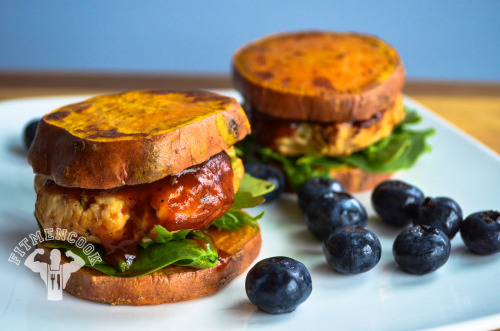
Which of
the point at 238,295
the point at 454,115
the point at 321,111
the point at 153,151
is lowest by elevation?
the point at 454,115

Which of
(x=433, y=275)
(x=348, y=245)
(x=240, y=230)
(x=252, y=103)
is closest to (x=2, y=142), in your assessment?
(x=252, y=103)

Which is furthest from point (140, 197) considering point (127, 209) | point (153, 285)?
point (153, 285)

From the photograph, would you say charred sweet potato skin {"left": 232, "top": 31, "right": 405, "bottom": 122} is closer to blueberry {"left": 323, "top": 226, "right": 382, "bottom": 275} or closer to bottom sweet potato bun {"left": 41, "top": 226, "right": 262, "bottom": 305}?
blueberry {"left": 323, "top": 226, "right": 382, "bottom": 275}

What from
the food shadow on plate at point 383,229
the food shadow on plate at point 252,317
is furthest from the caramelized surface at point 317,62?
the food shadow on plate at point 252,317

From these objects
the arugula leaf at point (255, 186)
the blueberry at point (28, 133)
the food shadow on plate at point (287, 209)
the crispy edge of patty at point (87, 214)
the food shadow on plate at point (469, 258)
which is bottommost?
the food shadow on plate at point (287, 209)

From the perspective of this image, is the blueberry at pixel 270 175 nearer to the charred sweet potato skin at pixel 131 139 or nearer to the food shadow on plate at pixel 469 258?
the charred sweet potato skin at pixel 131 139

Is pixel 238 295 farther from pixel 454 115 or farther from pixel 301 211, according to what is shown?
pixel 454 115
